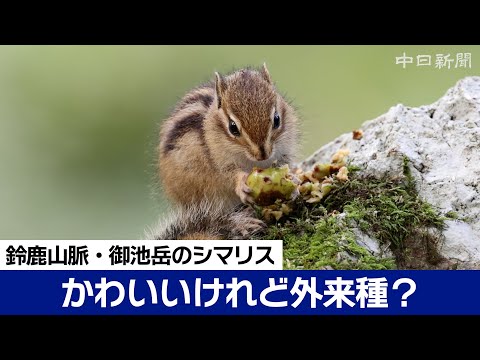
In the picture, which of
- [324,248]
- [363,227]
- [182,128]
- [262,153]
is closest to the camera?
[324,248]

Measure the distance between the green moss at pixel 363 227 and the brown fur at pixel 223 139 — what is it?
0.45 m

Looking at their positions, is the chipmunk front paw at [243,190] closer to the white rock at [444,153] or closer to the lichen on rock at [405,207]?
the lichen on rock at [405,207]

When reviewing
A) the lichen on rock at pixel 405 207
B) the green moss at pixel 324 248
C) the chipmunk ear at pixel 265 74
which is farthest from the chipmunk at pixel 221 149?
the lichen on rock at pixel 405 207

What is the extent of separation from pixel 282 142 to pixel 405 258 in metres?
1.13

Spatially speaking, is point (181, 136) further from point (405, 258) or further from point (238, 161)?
point (405, 258)

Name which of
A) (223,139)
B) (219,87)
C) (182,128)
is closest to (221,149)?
(223,139)

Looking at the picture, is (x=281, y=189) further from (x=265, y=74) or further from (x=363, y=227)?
(x=265, y=74)

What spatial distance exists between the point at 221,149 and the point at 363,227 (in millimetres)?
1153

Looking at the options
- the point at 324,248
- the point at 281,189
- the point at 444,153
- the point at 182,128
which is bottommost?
the point at 324,248

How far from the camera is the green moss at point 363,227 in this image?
4.25 m

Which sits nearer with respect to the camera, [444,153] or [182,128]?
[444,153]

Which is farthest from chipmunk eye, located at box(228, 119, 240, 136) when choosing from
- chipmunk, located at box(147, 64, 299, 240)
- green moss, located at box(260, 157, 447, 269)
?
green moss, located at box(260, 157, 447, 269)

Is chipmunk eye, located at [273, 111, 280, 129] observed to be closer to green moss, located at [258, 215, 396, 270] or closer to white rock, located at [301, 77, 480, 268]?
white rock, located at [301, 77, 480, 268]

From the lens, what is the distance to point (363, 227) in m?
4.42
